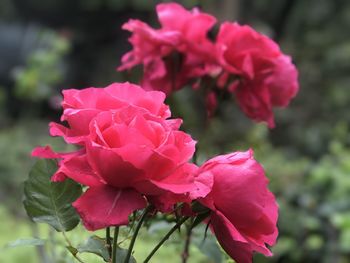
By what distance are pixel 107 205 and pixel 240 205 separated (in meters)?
0.12

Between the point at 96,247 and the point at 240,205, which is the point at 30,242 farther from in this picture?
the point at 240,205

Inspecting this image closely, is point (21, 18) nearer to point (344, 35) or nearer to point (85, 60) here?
point (85, 60)

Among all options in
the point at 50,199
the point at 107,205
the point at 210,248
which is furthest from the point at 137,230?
the point at 210,248

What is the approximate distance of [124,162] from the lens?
586mm

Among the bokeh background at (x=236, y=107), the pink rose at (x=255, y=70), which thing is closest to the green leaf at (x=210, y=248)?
the bokeh background at (x=236, y=107)

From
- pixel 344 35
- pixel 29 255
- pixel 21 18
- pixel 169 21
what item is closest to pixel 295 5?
pixel 344 35

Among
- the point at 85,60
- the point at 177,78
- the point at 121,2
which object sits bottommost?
the point at 85,60

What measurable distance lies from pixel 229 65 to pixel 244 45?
38mm

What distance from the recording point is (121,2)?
7492 millimetres

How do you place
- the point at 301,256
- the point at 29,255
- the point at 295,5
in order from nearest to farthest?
the point at 29,255 < the point at 301,256 < the point at 295,5

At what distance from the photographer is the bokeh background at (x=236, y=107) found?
2.83 m

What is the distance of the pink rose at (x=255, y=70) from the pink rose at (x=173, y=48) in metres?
0.03

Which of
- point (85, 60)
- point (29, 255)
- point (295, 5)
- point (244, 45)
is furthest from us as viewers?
point (85, 60)

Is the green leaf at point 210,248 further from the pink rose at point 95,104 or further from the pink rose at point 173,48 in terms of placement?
the pink rose at point 95,104
